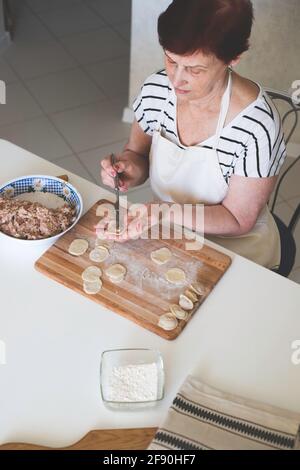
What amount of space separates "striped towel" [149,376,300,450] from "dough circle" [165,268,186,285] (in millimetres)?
251

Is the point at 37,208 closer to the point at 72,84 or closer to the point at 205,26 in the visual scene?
the point at 205,26

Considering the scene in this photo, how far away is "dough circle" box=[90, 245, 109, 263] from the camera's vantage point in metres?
1.27

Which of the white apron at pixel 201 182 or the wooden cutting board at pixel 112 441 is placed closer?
the wooden cutting board at pixel 112 441

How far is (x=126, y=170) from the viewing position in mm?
1555

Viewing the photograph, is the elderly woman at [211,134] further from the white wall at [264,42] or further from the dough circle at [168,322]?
the white wall at [264,42]

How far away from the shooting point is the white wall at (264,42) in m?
2.42

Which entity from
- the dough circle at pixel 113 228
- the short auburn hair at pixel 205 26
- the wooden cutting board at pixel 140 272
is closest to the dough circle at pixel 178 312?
the wooden cutting board at pixel 140 272

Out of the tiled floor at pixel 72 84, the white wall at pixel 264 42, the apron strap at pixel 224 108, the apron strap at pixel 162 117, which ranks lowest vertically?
the tiled floor at pixel 72 84

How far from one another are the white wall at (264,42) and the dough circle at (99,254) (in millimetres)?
1609

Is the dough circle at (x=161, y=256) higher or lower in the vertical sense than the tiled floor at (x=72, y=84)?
higher

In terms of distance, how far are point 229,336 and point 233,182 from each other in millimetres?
443

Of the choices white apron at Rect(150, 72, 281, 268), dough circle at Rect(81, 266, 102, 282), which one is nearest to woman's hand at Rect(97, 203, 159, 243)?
dough circle at Rect(81, 266, 102, 282)

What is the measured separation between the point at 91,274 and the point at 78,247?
87 mm

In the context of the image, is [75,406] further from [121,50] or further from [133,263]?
[121,50]
